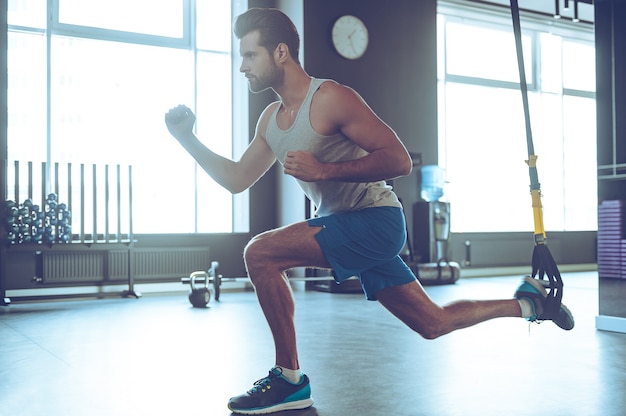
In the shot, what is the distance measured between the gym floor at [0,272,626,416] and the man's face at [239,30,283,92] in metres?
1.02

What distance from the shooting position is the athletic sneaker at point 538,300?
210 cm

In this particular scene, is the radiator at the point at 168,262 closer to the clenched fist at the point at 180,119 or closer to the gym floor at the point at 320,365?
the gym floor at the point at 320,365

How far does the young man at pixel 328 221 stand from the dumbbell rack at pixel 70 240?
3.91 meters

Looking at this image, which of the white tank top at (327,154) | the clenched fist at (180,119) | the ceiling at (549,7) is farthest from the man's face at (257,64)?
the ceiling at (549,7)

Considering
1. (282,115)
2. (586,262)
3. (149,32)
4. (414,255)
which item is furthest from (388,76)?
(282,115)

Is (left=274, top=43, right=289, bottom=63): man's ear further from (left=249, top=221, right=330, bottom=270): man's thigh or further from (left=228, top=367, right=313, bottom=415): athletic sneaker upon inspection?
(left=228, top=367, right=313, bottom=415): athletic sneaker

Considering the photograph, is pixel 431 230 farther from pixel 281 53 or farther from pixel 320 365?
pixel 281 53

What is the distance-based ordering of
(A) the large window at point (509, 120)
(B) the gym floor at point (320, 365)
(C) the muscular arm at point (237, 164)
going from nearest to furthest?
(B) the gym floor at point (320, 365) < (C) the muscular arm at point (237, 164) < (A) the large window at point (509, 120)

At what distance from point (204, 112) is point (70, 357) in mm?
4024

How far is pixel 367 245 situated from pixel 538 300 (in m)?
0.61

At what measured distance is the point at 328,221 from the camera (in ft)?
6.52

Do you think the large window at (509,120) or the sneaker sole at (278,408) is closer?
the sneaker sole at (278,408)

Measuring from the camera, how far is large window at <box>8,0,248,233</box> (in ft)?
19.1

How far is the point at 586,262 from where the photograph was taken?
9.37 m
